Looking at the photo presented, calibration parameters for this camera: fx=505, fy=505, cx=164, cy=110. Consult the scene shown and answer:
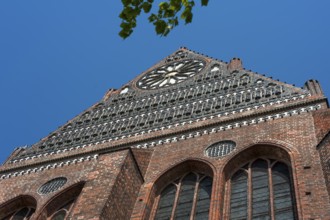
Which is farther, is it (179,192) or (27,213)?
(27,213)

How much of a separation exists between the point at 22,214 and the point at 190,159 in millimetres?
5431

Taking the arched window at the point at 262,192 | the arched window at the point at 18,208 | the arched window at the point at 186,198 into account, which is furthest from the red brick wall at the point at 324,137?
the arched window at the point at 18,208

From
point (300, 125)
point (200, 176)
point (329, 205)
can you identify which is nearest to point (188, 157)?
point (200, 176)

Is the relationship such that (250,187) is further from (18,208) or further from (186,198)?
(18,208)

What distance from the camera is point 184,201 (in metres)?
13.1

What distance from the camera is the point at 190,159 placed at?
14227 millimetres

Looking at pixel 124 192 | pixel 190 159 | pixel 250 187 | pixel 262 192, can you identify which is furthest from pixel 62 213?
pixel 262 192

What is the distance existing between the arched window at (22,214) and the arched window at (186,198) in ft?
14.0

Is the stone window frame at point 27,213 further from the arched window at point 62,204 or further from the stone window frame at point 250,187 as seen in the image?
→ the stone window frame at point 250,187

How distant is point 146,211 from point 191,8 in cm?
699

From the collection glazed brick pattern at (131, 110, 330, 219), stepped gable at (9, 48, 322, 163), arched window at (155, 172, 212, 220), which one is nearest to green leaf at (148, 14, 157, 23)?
glazed brick pattern at (131, 110, 330, 219)

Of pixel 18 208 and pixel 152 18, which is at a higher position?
pixel 18 208

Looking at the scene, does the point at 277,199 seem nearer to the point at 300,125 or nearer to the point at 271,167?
the point at 271,167

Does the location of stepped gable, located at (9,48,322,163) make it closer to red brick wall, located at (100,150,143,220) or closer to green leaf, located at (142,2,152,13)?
red brick wall, located at (100,150,143,220)
